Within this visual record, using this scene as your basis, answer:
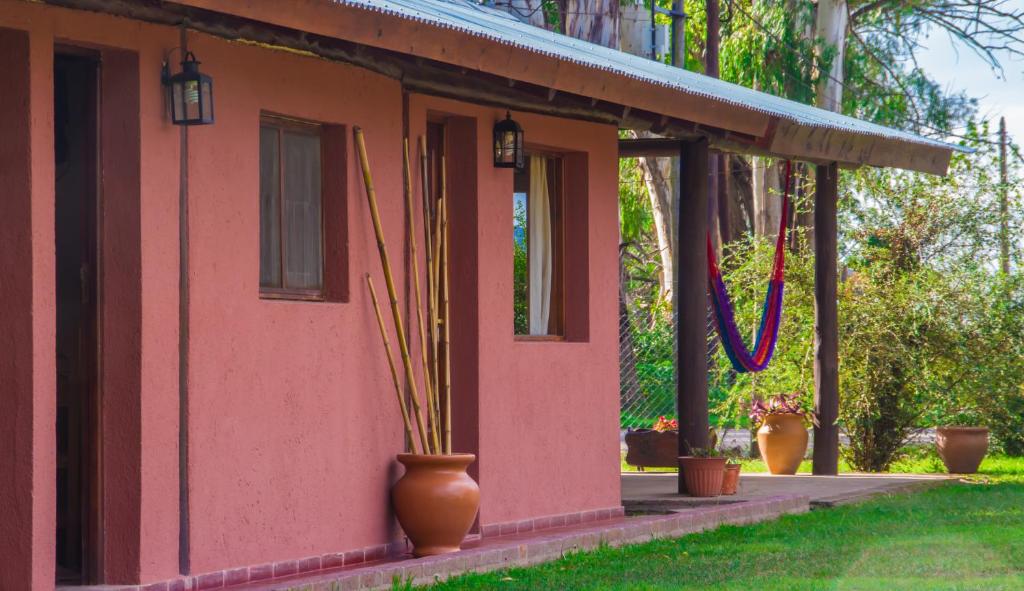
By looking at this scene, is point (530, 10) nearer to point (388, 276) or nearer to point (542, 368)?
point (542, 368)

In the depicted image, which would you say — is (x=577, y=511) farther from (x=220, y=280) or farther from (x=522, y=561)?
(x=220, y=280)

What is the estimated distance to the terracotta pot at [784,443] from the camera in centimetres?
1366

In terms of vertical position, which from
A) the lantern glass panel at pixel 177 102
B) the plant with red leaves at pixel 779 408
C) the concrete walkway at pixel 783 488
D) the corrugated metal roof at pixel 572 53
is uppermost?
the corrugated metal roof at pixel 572 53

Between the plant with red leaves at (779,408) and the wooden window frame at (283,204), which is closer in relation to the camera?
the wooden window frame at (283,204)

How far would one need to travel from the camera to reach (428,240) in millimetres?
8242

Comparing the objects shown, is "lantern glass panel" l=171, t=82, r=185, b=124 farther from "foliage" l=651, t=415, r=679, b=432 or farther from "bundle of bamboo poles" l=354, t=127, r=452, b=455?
"foliage" l=651, t=415, r=679, b=432

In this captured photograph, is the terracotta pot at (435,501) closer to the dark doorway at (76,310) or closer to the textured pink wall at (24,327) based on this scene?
the dark doorway at (76,310)

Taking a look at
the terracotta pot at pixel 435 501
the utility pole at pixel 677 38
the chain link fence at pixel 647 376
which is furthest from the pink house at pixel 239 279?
the chain link fence at pixel 647 376

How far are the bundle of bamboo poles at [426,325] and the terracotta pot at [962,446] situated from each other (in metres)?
7.38

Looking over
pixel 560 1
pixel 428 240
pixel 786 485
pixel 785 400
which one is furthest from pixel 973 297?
pixel 428 240

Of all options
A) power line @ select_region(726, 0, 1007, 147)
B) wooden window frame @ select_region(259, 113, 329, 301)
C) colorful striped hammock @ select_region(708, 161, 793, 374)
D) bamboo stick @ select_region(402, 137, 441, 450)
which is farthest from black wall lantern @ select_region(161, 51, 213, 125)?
power line @ select_region(726, 0, 1007, 147)

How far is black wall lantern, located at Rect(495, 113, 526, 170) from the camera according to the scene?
8812 millimetres

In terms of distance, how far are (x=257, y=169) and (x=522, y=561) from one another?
8.07 feet

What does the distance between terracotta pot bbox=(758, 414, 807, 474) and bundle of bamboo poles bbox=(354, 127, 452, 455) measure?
5.80m
